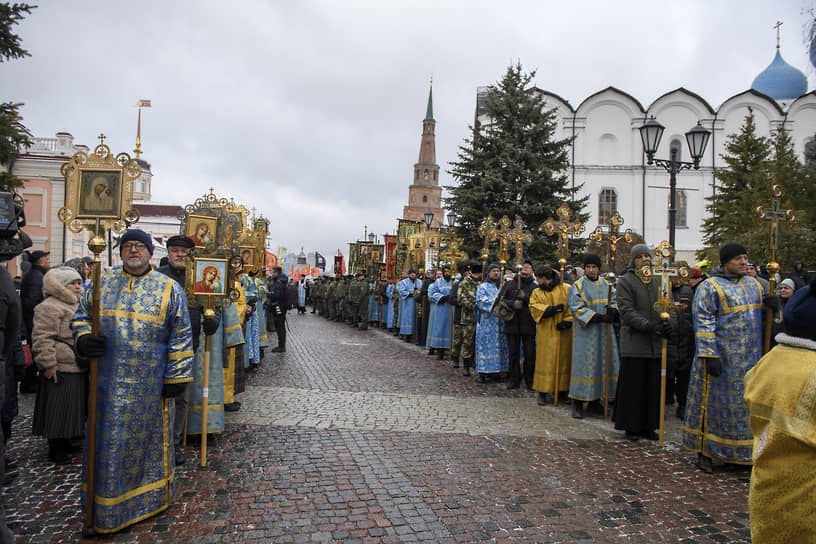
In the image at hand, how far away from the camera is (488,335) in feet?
35.7

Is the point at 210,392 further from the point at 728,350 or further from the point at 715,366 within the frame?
the point at 728,350

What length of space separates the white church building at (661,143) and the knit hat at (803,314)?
38.2 meters

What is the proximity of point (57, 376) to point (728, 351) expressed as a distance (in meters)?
6.42

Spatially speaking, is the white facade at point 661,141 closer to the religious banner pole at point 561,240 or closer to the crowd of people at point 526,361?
the religious banner pole at point 561,240

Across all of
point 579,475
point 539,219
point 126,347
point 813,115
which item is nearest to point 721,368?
point 579,475

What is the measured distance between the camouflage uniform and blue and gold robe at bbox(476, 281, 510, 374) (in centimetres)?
60

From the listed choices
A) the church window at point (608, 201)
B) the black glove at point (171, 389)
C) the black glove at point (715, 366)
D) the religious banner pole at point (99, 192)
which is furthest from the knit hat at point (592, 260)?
the church window at point (608, 201)

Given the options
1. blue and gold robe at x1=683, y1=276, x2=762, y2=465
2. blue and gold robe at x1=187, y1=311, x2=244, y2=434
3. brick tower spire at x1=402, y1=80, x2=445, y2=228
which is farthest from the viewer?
brick tower spire at x1=402, y1=80, x2=445, y2=228

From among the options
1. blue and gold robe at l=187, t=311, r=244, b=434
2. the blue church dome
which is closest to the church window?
the blue church dome

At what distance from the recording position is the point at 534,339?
33.3ft

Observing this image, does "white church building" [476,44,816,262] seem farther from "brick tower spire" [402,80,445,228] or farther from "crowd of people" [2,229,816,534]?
"brick tower spire" [402,80,445,228]

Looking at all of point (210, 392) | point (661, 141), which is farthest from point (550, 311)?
point (661, 141)

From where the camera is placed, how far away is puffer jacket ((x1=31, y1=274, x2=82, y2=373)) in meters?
5.65

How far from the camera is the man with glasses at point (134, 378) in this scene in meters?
4.18
